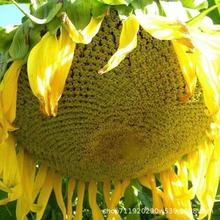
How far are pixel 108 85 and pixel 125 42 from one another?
→ 0.11m

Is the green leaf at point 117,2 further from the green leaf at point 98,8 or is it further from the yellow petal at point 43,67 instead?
the yellow petal at point 43,67

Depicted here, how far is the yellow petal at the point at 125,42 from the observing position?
4.66ft

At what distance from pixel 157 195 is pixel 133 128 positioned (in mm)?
393

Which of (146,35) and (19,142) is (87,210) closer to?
(19,142)

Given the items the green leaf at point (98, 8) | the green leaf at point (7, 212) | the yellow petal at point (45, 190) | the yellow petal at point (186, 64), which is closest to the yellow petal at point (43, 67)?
the green leaf at point (98, 8)

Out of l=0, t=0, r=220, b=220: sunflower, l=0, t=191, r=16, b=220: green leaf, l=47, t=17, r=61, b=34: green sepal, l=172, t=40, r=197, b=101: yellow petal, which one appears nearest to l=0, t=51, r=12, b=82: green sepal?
l=0, t=0, r=220, b=220: sunflower

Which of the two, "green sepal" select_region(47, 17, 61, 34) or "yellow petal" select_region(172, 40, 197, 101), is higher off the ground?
"green sepal" select_region(47, 17, 61, 34)

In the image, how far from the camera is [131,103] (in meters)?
1.57

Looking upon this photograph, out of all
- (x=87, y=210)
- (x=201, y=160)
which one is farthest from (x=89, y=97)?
(x=87, y=210)

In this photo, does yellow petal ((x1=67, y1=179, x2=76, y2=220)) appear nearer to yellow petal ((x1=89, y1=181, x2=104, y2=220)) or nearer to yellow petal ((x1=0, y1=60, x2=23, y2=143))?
yellow petal ((x1=89, y1=181, x2=104, y2=220))

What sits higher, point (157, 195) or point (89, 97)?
point (89, 97)

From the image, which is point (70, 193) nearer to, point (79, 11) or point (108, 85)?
point (108, 85)

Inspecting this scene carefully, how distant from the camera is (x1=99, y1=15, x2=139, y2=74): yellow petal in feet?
4.66

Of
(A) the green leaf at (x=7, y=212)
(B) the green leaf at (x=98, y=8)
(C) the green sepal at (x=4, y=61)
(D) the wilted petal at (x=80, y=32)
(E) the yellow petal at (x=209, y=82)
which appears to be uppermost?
(B) the green leaf at (x=98, y=8)
